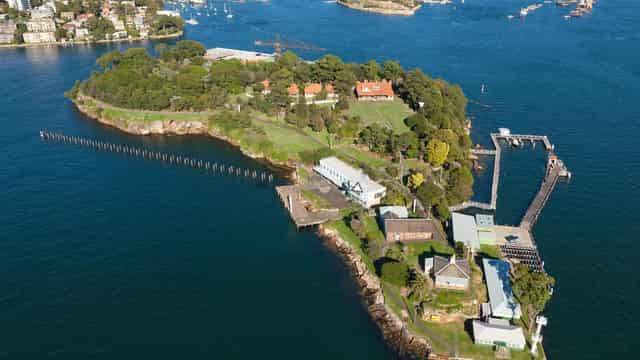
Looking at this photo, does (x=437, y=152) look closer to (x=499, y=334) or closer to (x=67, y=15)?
(x=499, y=334)

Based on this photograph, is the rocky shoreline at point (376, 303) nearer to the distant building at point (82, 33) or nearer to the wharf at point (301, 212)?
the wharf at point (301, 212)

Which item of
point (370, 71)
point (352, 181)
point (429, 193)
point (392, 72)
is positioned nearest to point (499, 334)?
point (429, 193)

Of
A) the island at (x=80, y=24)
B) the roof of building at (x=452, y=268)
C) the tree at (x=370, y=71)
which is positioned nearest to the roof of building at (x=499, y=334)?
the roof of building at (x=452, y=268)

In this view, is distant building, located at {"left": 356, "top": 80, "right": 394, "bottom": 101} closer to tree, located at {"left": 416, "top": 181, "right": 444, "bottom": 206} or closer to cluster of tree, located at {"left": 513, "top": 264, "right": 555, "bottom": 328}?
tree, located at {"left": 416, "top": 181, "right": 444, "bottom": 206}

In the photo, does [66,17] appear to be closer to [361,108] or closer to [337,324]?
[361,108]

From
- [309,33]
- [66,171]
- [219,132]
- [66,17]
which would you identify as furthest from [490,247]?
[66,17]

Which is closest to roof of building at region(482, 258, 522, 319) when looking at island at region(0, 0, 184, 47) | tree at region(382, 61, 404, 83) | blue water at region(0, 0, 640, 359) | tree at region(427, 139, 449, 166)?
blue water at region(0, 0, 640, 359)

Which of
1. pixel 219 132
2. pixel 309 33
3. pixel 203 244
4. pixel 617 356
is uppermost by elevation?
pixel 309 33
